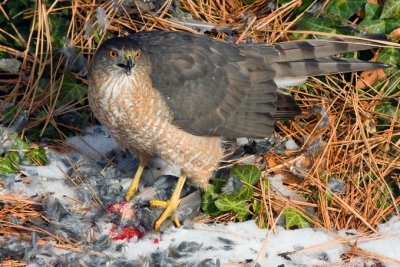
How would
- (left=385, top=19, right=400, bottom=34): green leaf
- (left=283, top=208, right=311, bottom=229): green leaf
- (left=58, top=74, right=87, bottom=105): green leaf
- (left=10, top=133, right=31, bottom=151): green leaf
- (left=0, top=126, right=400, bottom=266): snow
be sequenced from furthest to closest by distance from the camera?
(left=58, top=74, right=87, bottom=105): green leaf < (left=385, top=19, right=400, bottom=34): green leaf < (left=10, top=133, right=31, bottom=151): green leaf < (left=283, top=208, right=311, bottom=229): green leaf < (left=0, top=126, right=400, bottom=266): snow

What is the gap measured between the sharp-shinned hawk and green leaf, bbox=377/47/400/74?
0.24 metres

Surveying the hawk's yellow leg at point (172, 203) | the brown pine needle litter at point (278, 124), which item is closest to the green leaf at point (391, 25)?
the brown pine needle litter at point (278, 124)

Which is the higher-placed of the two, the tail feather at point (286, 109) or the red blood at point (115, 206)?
the tail feather at point (286, 109)

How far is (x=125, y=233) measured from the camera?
16.3 ft

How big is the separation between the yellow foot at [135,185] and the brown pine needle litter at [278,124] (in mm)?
625

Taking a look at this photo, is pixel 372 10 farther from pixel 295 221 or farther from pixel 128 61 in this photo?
pixel 128 61

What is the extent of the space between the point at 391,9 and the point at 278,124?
1355mm

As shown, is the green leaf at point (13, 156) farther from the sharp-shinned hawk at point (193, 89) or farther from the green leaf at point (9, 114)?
the sharp-shinned hawk at point (193, 89)

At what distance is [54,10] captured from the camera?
20.4 ft

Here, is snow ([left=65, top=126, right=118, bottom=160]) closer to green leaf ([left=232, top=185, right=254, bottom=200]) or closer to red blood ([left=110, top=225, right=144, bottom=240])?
red blood ([left=110, top=225, right=144, bottom=240])

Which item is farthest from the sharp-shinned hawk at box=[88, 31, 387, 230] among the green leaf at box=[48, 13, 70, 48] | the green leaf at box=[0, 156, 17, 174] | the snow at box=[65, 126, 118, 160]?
the green leaf at box=[48, 13, 70, 48]

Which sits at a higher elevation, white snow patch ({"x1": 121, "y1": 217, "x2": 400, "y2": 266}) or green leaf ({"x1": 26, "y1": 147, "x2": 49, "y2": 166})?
green leaf ({"x1": 26, "y1": 147, "x2": 49, "y2": 166})

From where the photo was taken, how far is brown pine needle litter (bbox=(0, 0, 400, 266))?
5.18 m

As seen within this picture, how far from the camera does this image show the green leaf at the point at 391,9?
18.7 ft
